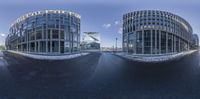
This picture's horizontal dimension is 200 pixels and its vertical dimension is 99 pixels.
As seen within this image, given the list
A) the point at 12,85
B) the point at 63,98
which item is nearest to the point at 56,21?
the point at 12,85

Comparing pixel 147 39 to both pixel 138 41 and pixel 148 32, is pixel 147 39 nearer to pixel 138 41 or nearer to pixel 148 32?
pixel 148 32

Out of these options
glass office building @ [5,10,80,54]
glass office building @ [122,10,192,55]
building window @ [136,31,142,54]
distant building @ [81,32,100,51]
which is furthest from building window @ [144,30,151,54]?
glass office building @ [5,10,80,54]

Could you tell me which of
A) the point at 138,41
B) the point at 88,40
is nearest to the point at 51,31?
the point at 88,40

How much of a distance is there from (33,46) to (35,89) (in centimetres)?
4920

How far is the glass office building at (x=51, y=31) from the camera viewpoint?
51406 mm

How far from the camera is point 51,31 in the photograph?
51.9 meters

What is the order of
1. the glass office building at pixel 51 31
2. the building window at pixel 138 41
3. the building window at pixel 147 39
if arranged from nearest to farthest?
1. the glass office building at pixel 51 31
2. the building window at pixel 147 39
3. the building window at pixel 138 41

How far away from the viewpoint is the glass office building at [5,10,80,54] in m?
51.4

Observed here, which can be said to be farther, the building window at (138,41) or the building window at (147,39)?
the building window at (138,41)

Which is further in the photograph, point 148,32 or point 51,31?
point 148,32

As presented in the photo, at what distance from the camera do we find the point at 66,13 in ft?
173

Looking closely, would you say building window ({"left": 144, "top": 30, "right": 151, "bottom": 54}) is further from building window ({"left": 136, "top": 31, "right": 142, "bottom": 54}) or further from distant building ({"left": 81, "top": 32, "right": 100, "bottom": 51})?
distant building ({"left": 81, "top": 32, "right": 100, "bottom": 51})

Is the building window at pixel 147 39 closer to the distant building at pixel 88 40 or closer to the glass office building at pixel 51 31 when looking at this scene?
the distant building at pixel 88 40

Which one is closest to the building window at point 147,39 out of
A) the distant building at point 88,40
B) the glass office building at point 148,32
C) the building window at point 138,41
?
the glass office building at point 148,32
